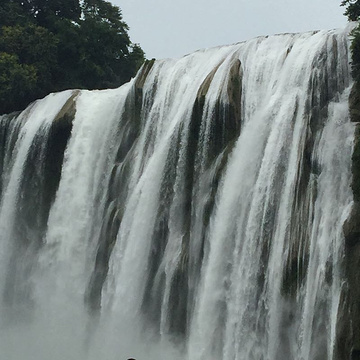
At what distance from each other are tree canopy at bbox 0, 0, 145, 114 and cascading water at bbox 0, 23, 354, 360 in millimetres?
4647

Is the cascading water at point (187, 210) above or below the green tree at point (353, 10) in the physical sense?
below

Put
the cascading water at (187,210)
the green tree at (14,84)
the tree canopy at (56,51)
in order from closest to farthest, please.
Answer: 1. the cascading water at (187,210)
2. the green tree at (14,84)
3. the tree canopy at (56,51)

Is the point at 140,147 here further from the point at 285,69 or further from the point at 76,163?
the point at 285,69

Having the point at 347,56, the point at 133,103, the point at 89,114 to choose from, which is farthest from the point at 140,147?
the point at 347,56

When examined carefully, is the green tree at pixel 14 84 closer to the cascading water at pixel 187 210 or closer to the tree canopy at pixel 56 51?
the tree canopy at pixel 56 51

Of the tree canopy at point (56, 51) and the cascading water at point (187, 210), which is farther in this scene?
the tree canopy at point (56, 51)

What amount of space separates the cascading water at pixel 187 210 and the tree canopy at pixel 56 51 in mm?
4647

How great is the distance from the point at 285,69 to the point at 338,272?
24.2ft

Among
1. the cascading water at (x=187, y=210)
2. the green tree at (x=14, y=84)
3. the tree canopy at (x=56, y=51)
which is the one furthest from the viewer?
the tree canopy at (x=56, y=51)

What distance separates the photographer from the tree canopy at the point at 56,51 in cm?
3766

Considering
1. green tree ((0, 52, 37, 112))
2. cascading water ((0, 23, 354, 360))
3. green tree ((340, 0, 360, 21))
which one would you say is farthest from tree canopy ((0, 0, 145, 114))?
green tree ((340, 0, 360, 21))

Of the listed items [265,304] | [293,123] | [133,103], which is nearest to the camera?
[265,304]

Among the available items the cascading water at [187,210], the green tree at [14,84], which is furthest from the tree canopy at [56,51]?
the cascading water at [187,210]

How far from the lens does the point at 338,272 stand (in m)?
17.6
